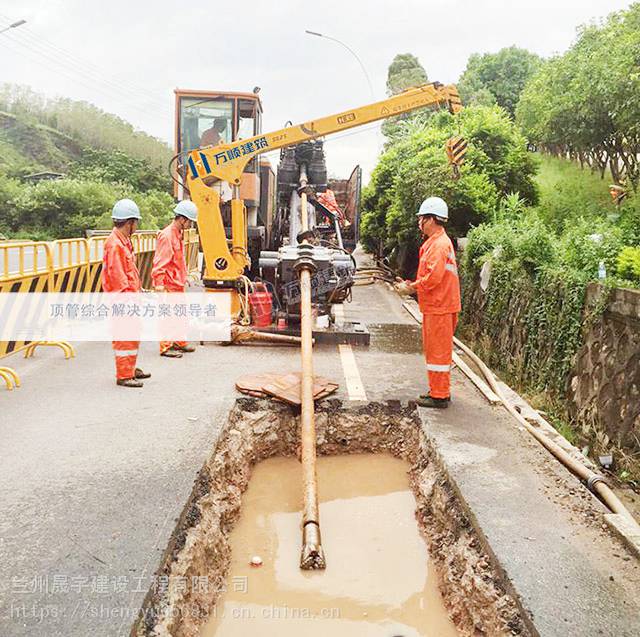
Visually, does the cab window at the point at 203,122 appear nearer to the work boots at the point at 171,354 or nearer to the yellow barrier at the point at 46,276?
the yellow barrier at the point at 46,276

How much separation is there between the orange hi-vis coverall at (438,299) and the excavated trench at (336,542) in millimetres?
589

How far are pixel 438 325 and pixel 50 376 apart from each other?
4001 mm

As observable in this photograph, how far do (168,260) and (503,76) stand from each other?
35221 millimetres

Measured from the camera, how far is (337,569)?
3830 millimetres

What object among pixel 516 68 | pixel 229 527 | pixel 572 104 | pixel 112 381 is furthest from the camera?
pixel 516 68

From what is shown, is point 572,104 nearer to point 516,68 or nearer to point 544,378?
point 544,378

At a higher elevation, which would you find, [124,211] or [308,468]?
[124,211]

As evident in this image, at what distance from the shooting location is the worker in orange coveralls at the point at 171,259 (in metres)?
7.21

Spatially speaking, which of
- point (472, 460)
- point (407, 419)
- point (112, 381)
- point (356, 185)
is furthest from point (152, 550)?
point (356, 185)

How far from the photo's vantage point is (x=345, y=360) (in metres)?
7.32

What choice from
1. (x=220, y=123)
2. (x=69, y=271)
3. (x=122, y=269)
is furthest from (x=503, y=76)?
(x=122, y=269)

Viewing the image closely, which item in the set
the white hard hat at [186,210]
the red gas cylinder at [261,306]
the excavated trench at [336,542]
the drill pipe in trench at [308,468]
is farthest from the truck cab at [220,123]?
the excavated trench at [336,542]

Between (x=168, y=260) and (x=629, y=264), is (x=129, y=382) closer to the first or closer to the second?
(x=168, y=260)

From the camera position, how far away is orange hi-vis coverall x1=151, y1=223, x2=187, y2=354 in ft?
23.6
